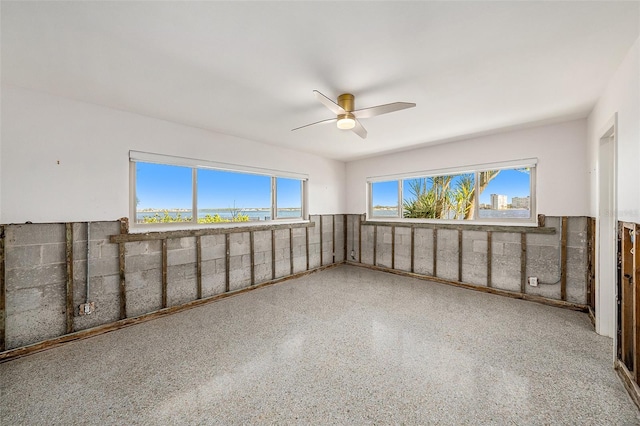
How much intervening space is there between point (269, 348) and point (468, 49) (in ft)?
10.1

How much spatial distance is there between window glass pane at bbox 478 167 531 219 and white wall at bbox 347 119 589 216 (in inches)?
7.9

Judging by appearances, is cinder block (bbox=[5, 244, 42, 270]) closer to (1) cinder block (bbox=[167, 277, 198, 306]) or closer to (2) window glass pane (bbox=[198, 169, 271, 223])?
(1) cinder block (bbox=[167, 277, 198, 306])

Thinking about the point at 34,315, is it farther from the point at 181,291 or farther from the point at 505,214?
the point at 505,214

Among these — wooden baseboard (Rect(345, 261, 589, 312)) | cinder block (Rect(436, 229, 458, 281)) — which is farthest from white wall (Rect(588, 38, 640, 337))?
cinder block (Rect(436, 229, 458, 281))

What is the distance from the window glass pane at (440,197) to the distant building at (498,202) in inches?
12.3

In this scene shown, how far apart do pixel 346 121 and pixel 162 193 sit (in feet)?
8.89

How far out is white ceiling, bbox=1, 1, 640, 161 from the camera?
60.4 inches

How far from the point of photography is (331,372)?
6.89 feet

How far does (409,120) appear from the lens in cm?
334

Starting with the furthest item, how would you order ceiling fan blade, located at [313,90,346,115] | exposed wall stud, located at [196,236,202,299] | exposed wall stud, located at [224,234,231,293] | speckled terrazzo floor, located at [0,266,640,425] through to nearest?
exposed wall stud, located at [224,234,231,293]
exposed wall stud, located at [196,236,202,299]
ceiling fan blade, located at [313,90,346,115]
speckled terrazzo floor, located at [0,266,640,425]

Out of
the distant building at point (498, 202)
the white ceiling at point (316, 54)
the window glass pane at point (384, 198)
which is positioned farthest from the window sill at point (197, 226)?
the distant building at point (498, 202)

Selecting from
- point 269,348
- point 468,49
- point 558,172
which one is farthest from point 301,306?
point 558,172

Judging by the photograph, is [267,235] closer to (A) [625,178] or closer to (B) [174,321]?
(B) [174,321]

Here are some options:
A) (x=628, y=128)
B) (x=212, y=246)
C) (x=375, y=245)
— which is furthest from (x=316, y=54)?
(x=375, y=245)
